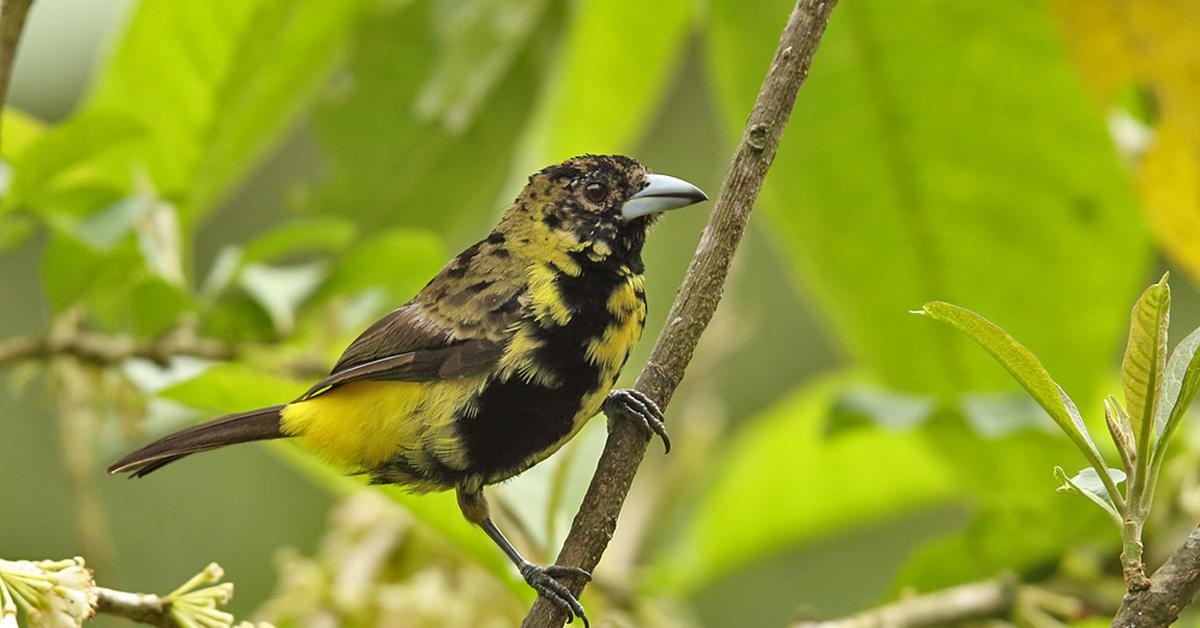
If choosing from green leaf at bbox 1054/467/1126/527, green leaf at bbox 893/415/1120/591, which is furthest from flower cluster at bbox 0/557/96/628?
green leaf at bbox 893/415/1120/591

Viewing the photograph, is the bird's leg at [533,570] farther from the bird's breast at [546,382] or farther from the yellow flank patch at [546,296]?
the yellow flank patch at [546,296]

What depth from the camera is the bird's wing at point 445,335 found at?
2.25m

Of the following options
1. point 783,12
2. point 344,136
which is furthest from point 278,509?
point 783,12

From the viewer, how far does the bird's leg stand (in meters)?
1.90

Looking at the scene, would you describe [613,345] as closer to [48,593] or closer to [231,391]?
[231,391]

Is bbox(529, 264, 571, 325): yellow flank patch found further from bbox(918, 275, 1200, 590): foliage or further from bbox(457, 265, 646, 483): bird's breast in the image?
bbox(918, 275, 1200, 590): foliage

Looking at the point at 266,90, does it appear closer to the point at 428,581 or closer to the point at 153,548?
the point at 428,581

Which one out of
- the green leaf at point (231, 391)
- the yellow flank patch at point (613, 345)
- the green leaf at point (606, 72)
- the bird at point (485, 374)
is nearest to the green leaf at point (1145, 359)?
the bird at point (485, 374)

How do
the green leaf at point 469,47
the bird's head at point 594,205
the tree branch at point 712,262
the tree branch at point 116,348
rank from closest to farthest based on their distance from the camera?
the tree branch at point 712,262 → the bird's head at point 594,205 → the tree branch at point 116,348 → the green leaf at point 469,47

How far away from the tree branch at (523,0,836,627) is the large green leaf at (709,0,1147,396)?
1.07 meters

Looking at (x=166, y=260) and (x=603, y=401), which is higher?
(x=166, y=260)

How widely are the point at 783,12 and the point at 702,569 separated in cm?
151

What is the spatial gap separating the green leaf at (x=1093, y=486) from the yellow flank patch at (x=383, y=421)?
3.29 feet

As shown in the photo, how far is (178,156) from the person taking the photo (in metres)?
2.88
